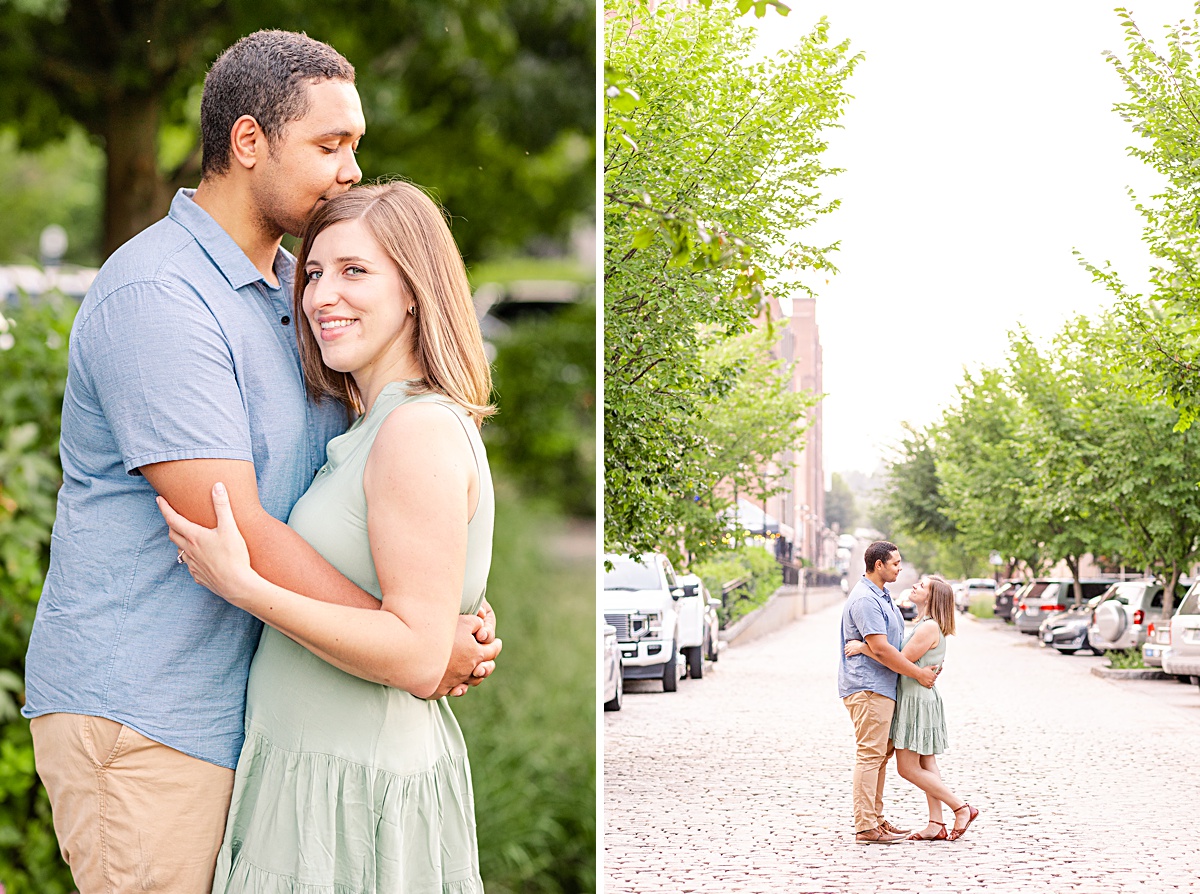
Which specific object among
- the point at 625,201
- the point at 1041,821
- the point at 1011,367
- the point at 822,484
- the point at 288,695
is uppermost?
the point at 625,201

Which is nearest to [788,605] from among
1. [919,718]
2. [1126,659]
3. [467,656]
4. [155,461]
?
[919,718]

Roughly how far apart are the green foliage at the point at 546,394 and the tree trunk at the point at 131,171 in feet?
5.99

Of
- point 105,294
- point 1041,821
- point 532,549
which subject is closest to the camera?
point 105,294

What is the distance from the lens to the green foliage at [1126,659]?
3760mm

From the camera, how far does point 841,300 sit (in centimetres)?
398

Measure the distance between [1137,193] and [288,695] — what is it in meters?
3.25

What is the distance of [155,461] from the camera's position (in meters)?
1.40

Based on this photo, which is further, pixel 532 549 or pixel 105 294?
pixel 532 549

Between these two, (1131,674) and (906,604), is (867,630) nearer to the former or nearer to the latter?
(906,604)

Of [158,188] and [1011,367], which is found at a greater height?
[158,188]

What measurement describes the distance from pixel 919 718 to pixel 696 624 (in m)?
0.83

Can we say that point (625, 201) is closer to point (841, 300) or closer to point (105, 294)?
point (841, 300)

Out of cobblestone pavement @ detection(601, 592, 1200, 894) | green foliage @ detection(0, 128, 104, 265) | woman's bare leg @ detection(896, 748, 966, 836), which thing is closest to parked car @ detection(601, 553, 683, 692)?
cobblestone pavement @ detection(601, 592, 1200, 894)

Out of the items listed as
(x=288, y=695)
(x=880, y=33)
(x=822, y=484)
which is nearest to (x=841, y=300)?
(x=822, y=484)
